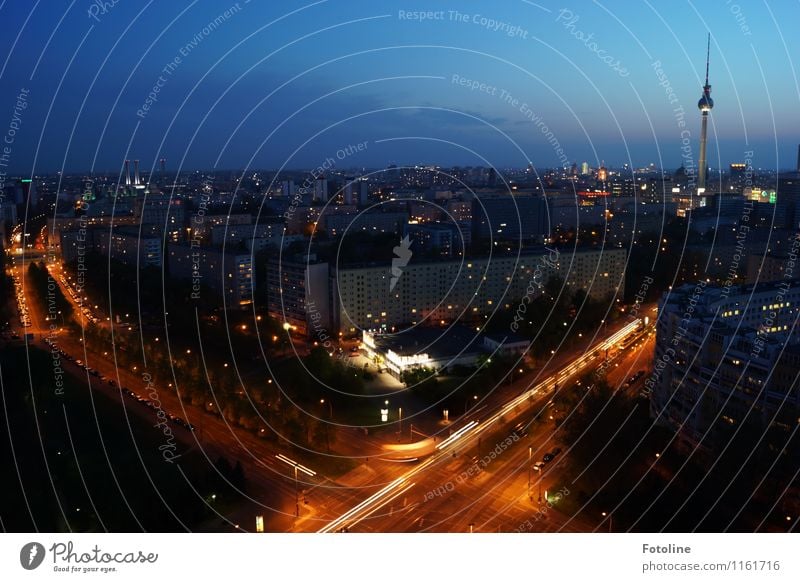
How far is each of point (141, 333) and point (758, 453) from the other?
4846mm

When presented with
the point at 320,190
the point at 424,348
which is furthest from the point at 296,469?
the point at 320,190

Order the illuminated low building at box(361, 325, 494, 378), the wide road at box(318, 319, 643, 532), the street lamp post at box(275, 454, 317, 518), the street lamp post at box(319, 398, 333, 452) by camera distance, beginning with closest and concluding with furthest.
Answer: the wide road at box(318, 319, 643, 532) → the street lamp post at box(275, 454, 317, 518) → the street lamp post at box(319, 398, 333, 452) → the illuminated low building at box(361, 325, 494, 378)

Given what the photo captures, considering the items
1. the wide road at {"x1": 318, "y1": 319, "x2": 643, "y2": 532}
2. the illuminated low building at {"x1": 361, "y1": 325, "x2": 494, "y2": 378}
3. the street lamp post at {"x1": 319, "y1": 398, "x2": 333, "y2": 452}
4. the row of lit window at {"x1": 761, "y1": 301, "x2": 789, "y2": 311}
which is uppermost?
the row of lit window at {"x1": 761, "y1": 301, "x2": 789, "y2": 311}

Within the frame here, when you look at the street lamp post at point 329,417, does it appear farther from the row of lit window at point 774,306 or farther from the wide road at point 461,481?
the row of lit window at point 774,306

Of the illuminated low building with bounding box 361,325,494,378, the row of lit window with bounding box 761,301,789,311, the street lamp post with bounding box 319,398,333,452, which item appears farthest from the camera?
the row of lit window with bounding box 761,301,789,311

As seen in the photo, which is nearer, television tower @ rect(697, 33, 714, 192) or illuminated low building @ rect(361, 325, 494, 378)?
illuminated low building @ rect(361, 325, 494, 378)

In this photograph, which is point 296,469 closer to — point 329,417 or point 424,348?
point 329,417

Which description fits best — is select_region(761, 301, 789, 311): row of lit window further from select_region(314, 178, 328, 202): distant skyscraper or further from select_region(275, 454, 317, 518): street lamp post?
select_region(314, 178, 328, 202): distant skyscraper

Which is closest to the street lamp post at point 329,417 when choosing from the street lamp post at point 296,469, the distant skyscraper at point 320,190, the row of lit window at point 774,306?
the street lamp post at point 296,469

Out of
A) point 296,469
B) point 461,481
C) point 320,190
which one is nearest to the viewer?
point 461,481

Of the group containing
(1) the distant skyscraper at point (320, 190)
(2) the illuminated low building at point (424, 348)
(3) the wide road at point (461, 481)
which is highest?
(1) the distant skyscraper at point (320, 190)

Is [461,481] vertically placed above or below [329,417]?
below

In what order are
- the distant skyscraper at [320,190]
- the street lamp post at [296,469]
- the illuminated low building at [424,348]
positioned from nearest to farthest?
the street lamp post at [296,469] < the illuminated low building at [424,348] < the distant skyscraper at [320,190]

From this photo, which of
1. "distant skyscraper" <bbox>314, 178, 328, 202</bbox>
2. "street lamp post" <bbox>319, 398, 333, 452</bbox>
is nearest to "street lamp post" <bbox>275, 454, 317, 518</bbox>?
"street lamp post" <bbox>319, 398, 333, 452</bbox>
